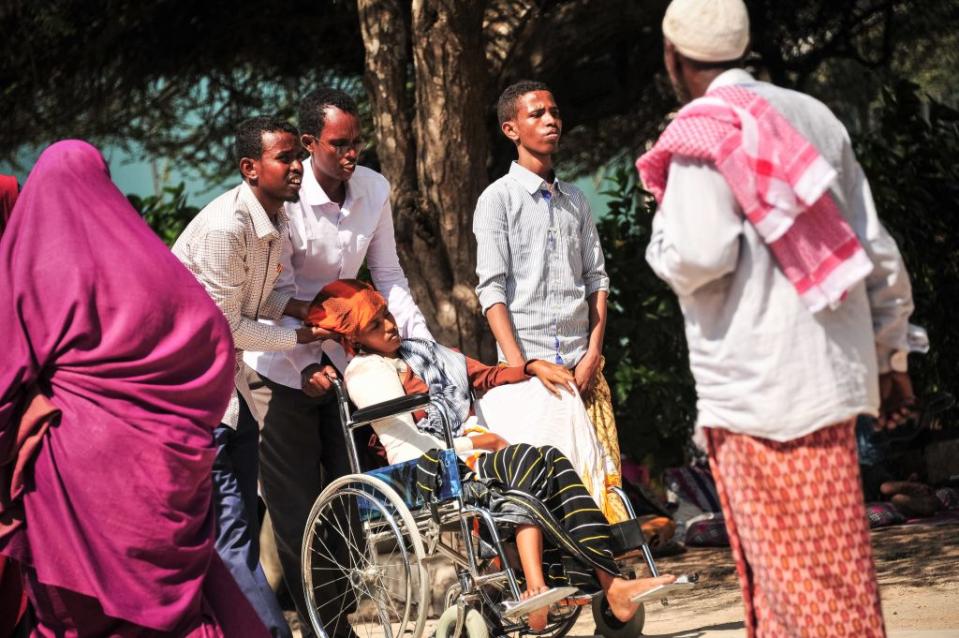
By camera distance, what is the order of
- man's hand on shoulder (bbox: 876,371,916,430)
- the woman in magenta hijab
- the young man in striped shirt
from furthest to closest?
1. the young man in striped shirt
2. the woman in magenta hijab
3. man's hand on shoulder (bbox: 876,371,916,430)

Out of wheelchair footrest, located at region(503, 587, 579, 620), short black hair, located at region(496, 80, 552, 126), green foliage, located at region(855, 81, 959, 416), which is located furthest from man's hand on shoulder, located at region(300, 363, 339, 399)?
green foliage, located at region(855, 81, 959, 416)

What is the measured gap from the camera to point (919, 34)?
40.4 ft

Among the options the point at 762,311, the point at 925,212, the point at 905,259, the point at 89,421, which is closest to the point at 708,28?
the point at 762,311

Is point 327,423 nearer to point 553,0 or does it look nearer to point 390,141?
point 390,141

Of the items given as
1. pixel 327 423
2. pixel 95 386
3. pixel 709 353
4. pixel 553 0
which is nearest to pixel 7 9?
pixel 553 0

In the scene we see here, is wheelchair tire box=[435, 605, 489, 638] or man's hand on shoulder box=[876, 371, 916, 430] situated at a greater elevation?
man's hand on shoulder box=[876, 371, 916, 430]

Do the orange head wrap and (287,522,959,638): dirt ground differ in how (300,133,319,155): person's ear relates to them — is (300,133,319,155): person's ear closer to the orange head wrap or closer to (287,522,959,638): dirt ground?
the orange head wrap

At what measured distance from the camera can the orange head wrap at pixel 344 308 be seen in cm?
560

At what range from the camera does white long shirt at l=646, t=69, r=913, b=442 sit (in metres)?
3.15

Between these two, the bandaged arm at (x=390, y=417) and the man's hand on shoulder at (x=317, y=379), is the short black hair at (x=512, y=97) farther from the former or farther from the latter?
the man's hand on shoulder at (x=317, y=379)

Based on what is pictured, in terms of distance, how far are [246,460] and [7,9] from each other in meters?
5.06

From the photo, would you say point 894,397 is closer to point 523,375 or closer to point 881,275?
point 881,275

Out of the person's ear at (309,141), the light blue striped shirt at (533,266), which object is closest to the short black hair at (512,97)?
the light blue striped shirt at (533,266)

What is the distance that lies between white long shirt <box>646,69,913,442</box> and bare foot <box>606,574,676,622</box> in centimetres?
199
